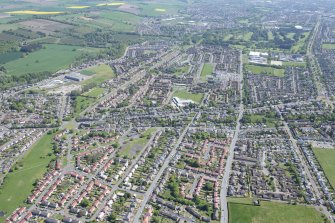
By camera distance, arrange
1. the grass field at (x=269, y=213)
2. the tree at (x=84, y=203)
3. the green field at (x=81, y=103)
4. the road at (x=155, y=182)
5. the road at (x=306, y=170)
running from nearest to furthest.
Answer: the grass field at (x=269, y=213) < the road at (x=155, y=182) < the tree at (x=84, y=203) < the road at (x=306, y=170) < the green field at (x=81, y=103)

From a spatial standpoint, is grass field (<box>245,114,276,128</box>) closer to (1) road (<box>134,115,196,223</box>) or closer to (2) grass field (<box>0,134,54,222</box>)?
(1) road (<box>134,115,196,223</box>)

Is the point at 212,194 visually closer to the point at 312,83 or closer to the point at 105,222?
the point at 105,222

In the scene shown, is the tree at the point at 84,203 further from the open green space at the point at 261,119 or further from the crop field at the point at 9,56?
the crop field at the point at 9,56

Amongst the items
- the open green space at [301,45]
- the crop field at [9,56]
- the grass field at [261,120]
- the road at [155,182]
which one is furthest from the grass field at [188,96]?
the open green space at [301,45]

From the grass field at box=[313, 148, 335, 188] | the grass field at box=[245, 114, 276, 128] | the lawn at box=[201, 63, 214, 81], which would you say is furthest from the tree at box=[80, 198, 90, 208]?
the lawn at box=[201, 63, 214, 81]

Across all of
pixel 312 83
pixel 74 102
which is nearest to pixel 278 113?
pixel 312 83

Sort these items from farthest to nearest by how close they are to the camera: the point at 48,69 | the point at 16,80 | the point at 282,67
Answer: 1. the point at 282,67
2. the point at 48,69
3. the point at 16,80
